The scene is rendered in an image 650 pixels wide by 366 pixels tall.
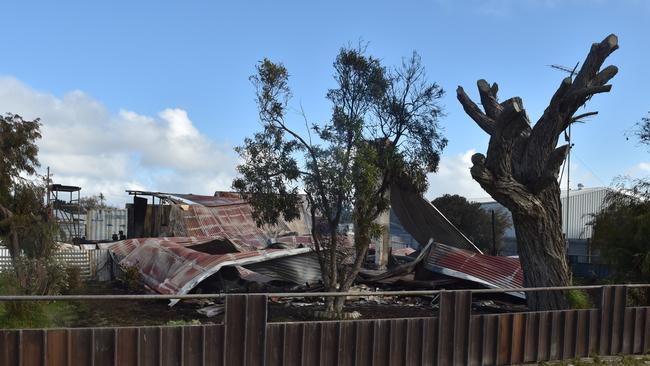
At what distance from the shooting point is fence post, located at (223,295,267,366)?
6.75 metres

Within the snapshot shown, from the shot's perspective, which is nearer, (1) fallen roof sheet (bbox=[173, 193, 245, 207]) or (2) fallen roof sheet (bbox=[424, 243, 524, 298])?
(2) fallen roof sheet (bbox=[424, 243, 524, 298])

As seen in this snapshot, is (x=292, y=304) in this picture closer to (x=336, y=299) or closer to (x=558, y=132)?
(x=336, y=299)

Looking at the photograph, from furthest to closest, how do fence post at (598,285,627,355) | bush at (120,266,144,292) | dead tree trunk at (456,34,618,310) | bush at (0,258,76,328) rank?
1. bush at (120,266,144,292)
2. dead tree trunk at (456,34,618,310)
3. fence post at (598,285,627,355)
4. bush at (0,258,76,328)

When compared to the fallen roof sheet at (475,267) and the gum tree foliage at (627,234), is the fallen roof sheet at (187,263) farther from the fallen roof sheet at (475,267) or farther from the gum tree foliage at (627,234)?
the gum tree foliage at (627,234)

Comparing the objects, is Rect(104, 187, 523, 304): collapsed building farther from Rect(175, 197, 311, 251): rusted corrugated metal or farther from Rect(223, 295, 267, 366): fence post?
Rect(223, 295, 267, 366): fence post

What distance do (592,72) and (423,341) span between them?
22.0 feet

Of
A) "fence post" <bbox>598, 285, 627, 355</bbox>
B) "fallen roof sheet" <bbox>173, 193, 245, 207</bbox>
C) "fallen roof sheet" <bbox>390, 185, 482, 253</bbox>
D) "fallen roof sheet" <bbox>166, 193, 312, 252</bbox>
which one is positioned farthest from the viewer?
"fallen roof sheet" <bbox>173, 193, 245, 207</bbox>

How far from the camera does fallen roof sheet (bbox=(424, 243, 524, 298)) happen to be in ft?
50.3

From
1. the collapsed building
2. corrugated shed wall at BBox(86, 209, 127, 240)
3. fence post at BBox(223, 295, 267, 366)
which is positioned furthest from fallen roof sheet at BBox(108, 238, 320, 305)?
corrugated shed wall at BBox(86, 209, 127, 240)

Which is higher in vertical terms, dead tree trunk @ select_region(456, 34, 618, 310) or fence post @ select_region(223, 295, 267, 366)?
dead tree trunk @ select_region(456, 34, 618, 310)

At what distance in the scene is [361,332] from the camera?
7.39 metres

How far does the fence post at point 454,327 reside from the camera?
788 centimetres

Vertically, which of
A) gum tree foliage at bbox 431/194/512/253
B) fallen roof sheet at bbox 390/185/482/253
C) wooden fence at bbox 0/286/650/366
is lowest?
gum tree foliage at bbox 431/194/512/253

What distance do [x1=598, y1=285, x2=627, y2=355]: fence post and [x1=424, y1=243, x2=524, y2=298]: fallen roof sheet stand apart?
17.2ft
